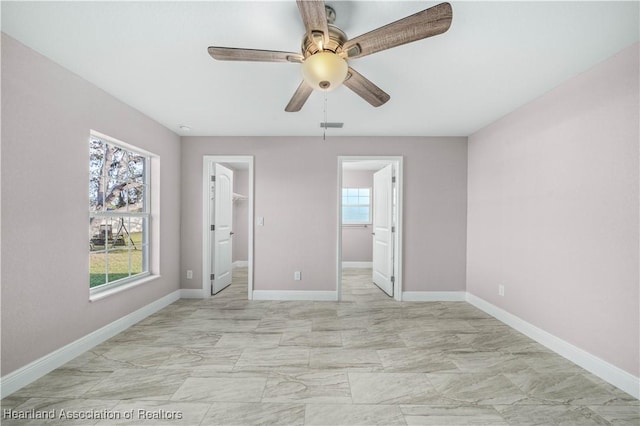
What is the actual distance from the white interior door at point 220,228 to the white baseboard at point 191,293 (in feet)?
0.62

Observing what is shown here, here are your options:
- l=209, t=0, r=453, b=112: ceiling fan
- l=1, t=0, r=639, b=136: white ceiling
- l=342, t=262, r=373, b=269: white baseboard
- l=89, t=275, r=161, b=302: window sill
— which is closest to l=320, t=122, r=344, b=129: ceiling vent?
l=1, t=0, r=639, b=136: white ceiling

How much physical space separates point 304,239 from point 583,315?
3.09 metres

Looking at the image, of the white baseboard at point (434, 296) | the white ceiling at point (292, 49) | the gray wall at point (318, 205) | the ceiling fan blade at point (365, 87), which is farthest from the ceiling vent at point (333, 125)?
the white baseboard at point (434, 296)

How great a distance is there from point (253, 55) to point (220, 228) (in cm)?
349

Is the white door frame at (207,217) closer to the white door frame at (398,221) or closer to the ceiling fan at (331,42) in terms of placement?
the white door frame at (398,221)

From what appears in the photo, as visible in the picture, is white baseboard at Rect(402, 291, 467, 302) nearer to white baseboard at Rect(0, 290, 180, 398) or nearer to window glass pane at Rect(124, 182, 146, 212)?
white baseboard at Rect(0, 290, 180, 398)

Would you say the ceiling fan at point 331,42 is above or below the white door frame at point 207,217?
above

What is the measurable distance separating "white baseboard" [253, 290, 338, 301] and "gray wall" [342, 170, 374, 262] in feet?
9.53

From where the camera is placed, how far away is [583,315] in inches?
94.0

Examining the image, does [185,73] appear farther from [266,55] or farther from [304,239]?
[304,239]

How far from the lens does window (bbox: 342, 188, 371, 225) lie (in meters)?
7.29

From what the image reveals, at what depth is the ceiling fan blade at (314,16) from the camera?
4.24 ft

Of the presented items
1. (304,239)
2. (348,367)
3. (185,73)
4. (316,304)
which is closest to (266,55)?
(185,73)

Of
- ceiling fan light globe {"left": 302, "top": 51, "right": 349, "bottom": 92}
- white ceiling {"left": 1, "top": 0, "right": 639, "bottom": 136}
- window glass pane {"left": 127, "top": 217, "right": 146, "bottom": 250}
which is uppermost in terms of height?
white ceiling {"left": 1, "top": 0, "right": 639, "bottom": 136}
